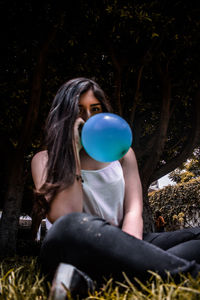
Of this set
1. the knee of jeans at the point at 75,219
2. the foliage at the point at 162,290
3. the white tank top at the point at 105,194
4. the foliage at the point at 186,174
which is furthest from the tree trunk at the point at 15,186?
the foliage at the point at 186,174

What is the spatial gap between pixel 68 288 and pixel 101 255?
252mm

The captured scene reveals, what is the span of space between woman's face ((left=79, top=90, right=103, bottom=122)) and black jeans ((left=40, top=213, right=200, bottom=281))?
38.3 inches

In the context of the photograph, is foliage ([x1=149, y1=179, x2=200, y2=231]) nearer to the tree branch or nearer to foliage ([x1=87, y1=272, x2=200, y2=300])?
the tree branch

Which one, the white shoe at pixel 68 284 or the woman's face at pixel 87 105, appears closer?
the white shoe at pixel 68 284

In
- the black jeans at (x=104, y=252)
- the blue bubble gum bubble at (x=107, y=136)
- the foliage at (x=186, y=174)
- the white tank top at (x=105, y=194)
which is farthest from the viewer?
the foliage at (x=186, y=174)

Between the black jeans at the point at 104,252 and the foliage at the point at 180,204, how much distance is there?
38.0ft

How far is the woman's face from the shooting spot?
2195 millimetres

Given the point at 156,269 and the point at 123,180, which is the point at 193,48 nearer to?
the point at 123,180

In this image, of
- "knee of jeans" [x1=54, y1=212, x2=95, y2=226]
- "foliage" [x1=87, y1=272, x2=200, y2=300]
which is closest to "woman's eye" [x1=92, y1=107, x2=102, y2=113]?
"knee of jeans" [x1=54, y1=212, x2=95, y2=226]

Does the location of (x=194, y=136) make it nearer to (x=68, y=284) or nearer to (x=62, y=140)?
(x=62, y=140)

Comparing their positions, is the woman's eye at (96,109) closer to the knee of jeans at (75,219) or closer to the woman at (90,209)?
the woman at (90,209)

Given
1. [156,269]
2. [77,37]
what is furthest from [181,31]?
[156,269]

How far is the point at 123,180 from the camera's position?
2098 mm

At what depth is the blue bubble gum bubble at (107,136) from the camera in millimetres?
1636
